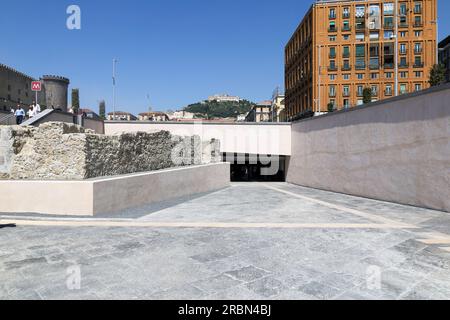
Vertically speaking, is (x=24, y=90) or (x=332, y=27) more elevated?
(x=332, y=27)

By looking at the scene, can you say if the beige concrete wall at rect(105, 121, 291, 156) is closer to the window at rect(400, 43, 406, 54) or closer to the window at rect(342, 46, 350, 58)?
the window at rect(342, 46, 350, 58)

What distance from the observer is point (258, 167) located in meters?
41.4

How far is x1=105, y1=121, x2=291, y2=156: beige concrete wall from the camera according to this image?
862 inches

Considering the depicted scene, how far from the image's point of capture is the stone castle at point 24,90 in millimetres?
50844

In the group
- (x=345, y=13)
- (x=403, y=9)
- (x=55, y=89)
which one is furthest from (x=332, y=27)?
(x=55, y=89)

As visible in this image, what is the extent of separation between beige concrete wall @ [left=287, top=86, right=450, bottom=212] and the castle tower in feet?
223

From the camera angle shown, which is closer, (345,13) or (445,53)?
(345,13)

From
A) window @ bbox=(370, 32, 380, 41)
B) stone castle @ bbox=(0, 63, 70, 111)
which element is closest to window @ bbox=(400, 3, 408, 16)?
window @ bbox=(370, 32, 380, 41)

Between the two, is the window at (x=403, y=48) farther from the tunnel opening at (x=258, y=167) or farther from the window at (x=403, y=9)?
the tunnel opening at (x=258, y=167)

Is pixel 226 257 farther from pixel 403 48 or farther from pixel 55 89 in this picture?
pixel 55 89

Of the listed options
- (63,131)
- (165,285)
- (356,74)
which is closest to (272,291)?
(165,285)

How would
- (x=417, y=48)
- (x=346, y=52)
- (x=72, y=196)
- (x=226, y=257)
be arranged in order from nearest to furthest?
(x=226, y=257) → (x=72, y=196) → (x=417, y=48) → (x=346, y=52)

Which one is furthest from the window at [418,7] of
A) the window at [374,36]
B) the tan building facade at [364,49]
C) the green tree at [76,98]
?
the green tree at [76,98]

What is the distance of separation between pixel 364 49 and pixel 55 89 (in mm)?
69068
